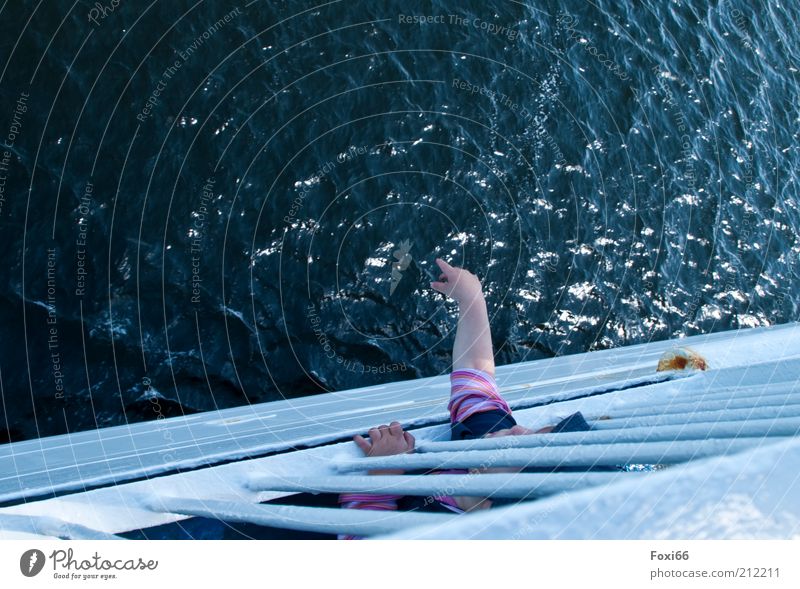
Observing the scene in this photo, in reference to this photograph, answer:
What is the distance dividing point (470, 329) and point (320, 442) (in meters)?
0.87

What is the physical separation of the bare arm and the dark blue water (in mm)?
1010

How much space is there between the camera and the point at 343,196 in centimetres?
438

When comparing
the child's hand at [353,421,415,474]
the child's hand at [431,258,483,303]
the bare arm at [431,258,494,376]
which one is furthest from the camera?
the child's hand at [431,258,483,303]

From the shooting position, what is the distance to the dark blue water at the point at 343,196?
146 inches

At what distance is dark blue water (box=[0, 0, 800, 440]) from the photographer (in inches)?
146

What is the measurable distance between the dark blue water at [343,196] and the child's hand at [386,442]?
67.1 inches

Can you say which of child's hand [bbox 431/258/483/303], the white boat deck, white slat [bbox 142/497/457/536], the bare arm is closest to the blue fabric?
the white boat deck

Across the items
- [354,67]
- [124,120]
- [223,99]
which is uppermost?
[354,67]

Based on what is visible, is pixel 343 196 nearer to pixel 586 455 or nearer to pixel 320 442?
pixel 320 442

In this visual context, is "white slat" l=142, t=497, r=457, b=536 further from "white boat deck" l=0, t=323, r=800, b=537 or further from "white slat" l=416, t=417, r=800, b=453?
"white slat" l=416, t=417, r=800, b=453

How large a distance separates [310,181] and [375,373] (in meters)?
1.25

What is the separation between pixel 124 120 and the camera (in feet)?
12.9
